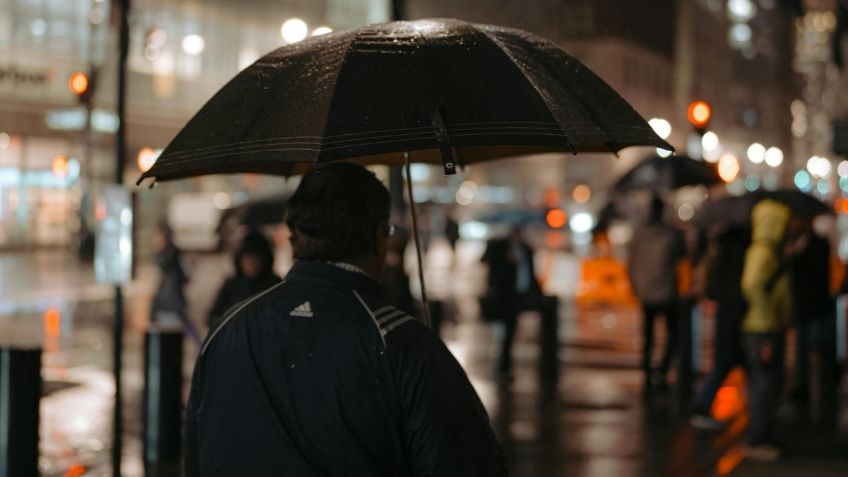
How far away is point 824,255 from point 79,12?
39.1m

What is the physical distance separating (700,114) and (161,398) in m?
8.78

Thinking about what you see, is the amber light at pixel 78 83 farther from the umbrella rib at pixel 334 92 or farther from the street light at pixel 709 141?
the umbrella rib at pixel 334 92

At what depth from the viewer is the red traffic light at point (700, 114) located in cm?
1567

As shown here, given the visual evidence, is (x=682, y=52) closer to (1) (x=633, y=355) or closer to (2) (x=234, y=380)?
(1) (x=633, y=355)

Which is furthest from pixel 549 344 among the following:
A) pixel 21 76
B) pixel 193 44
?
pixel 193 44

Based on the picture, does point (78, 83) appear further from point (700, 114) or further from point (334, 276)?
point (334, 276)

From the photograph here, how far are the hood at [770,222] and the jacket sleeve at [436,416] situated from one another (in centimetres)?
702

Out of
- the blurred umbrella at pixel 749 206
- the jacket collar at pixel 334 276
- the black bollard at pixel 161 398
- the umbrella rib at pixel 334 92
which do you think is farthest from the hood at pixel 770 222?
the jacket collar at pixel 334 276

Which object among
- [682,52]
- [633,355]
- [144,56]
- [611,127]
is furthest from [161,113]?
[611,127]

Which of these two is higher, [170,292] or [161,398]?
[170,292]

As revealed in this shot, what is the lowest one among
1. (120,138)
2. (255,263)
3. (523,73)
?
(255,263)

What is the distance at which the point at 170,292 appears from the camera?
1477 centimetres

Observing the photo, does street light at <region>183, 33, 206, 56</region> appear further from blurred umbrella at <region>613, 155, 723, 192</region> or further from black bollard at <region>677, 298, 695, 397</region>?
black bollard at <region>677, 298, 695, 397</region>

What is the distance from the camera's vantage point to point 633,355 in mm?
16859
